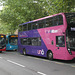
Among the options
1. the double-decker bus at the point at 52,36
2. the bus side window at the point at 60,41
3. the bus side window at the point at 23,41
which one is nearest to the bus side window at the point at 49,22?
the double-decker bus at the point at 52,36

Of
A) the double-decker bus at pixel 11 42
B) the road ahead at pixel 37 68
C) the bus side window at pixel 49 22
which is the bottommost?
the road ahead at pixel 37 68

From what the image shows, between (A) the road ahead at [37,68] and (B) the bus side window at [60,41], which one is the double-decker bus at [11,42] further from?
(B) the bus side window at [60,41]

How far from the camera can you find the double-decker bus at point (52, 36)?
11352 millimetres

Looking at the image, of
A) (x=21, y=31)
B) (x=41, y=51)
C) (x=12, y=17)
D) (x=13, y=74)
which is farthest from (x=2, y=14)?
(x=13, y=74)

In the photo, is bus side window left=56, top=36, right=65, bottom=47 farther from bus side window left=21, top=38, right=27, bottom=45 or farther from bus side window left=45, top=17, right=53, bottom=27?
bus side window left=21, top=38, right=27, bottom=45

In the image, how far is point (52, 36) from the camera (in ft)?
42.5

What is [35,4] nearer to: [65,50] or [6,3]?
[6,3]

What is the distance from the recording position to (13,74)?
25.3 feet

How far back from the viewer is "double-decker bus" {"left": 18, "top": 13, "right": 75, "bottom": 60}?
11.4 m

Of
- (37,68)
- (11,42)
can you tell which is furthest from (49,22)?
(11,42)

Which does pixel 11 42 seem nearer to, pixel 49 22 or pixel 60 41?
pixel 49 22

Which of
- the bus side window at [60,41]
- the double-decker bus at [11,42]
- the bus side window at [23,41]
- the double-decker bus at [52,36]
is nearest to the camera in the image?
the double-decker bus at [52,36]

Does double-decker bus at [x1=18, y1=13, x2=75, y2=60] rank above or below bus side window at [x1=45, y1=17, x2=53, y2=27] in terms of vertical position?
below

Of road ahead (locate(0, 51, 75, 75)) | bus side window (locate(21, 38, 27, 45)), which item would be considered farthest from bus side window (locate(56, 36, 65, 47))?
bus side window (locate(21, 38, 27, 45))
